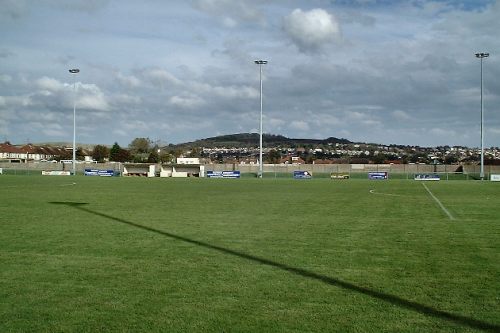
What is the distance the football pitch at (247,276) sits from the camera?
241 inches

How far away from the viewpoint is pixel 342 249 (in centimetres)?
1115

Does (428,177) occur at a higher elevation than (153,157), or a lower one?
lower

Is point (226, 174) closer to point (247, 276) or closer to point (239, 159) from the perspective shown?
point (247, 276)

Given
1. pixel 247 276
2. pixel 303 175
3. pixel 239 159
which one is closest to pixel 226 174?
pixel 303 175

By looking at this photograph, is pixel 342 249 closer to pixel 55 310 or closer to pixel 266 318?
pixel 266 318

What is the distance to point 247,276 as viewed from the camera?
840 cm

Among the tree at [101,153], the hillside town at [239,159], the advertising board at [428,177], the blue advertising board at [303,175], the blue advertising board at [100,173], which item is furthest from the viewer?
the tree at [101,153]

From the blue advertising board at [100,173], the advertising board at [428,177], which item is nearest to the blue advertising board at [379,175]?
the advertising board at [428,177]

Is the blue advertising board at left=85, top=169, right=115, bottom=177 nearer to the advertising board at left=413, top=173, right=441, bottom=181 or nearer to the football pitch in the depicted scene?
the advertising board at left=413, top=173, right=441, bottom=181

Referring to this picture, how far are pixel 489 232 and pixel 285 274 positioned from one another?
26.2 feet

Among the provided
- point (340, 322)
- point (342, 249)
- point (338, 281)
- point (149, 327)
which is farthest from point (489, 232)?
point (149, 327)

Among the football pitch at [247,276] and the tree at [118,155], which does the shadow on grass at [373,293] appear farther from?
the tree at [118,155]

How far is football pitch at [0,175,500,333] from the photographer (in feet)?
20.1

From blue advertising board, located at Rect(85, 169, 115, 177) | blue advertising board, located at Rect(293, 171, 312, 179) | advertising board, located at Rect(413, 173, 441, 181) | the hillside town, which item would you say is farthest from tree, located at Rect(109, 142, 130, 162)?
advertising board, located at Rect(413, 173, 441, 181)
